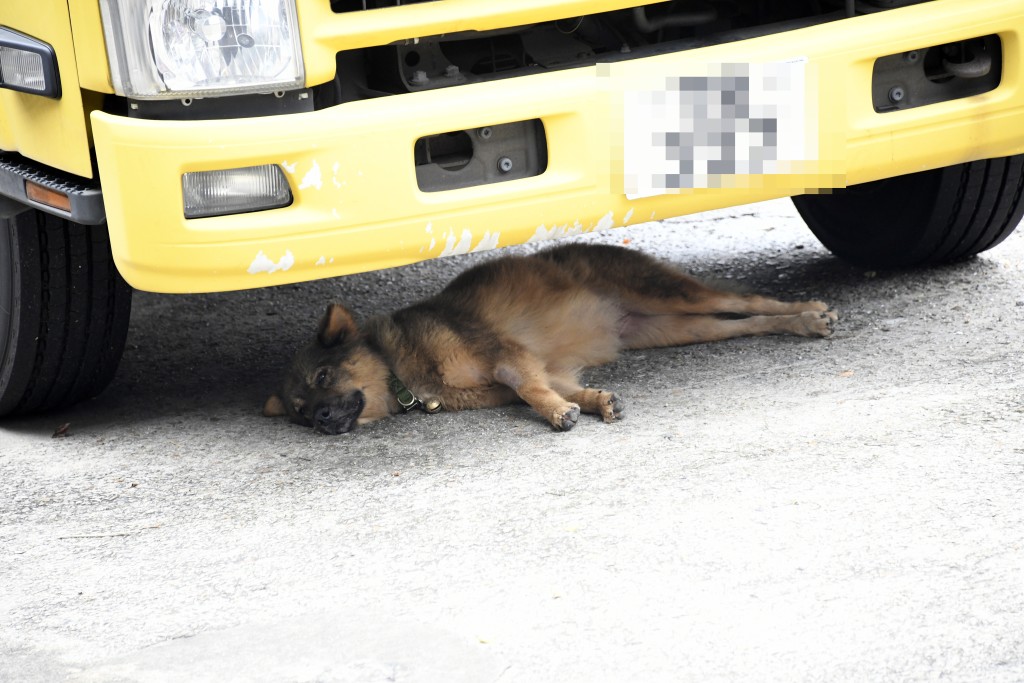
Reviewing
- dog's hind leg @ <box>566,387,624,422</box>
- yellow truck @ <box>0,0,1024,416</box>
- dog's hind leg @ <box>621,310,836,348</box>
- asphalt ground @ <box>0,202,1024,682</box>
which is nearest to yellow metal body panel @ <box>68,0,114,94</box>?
yellow truck @ <box>0,0,1024,416</box>

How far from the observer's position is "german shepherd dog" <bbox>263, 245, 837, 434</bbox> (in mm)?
4348

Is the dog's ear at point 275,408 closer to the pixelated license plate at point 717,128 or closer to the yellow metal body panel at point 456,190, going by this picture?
the yellow metal body panel at point 456,190

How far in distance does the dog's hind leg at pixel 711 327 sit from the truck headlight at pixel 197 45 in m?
2.18

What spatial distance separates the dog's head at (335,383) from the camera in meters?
4.30

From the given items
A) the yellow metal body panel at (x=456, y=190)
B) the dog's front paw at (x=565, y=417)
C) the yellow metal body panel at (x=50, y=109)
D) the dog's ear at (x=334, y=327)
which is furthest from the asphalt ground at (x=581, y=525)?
the yellow metal body panel at (x=50, y=109)

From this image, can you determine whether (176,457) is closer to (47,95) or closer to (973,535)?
(47,95)

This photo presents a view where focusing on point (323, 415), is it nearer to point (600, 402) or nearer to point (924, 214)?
point (600, 402)

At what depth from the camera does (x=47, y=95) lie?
3379 millimetres

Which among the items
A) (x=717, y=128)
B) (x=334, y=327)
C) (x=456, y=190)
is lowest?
(x=334, y=327)

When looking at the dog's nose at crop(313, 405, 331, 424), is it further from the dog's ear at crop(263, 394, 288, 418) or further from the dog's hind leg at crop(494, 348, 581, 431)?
the dog's hind leg at crop(494, 348, 581, 431)

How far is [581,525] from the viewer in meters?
3.17

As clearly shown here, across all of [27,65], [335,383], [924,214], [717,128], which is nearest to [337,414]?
[335,383]

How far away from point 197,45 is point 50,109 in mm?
643

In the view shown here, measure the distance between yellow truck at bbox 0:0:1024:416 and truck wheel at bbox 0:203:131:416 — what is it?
0.47 ft
